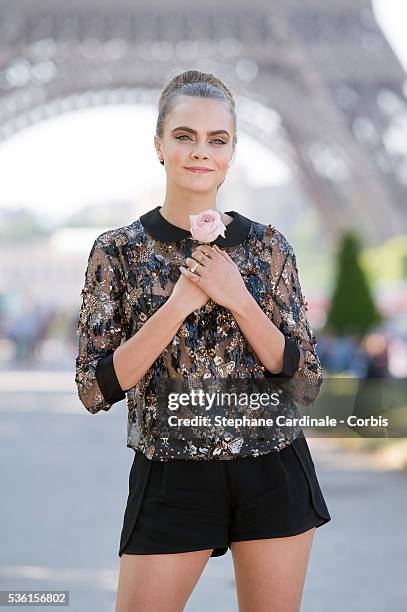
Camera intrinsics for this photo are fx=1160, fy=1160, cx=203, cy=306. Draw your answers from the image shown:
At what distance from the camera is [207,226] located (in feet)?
6.33

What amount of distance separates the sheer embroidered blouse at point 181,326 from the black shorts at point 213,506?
1.0 inches

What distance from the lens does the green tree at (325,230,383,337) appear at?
58.3 feet

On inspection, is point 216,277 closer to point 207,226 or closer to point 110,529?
point 207,226

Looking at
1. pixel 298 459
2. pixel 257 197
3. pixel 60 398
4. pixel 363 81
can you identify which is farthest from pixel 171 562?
pixel 257 197

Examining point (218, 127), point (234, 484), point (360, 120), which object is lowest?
point (234, 484)

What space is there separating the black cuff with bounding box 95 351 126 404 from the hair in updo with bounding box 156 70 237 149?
0.44 meters

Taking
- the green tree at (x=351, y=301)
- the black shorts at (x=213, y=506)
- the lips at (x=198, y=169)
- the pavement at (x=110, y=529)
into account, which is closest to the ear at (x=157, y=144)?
the lips at (x=198, y=169)

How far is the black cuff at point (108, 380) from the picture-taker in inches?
76.9

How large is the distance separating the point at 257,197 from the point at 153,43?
2141 inches

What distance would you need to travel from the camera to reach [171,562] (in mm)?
1918

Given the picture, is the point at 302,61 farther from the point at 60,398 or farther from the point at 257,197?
the point at 257,197

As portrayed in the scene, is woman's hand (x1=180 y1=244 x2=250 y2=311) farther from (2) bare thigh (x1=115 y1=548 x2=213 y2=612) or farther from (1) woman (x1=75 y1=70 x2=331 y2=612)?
(2) bare thigh (x1=115 y1=548 x2=213 y2=612)

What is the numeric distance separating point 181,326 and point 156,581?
1.40ft

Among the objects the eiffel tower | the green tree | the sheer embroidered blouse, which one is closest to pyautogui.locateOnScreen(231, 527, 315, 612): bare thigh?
the sheer embroidered blouse
